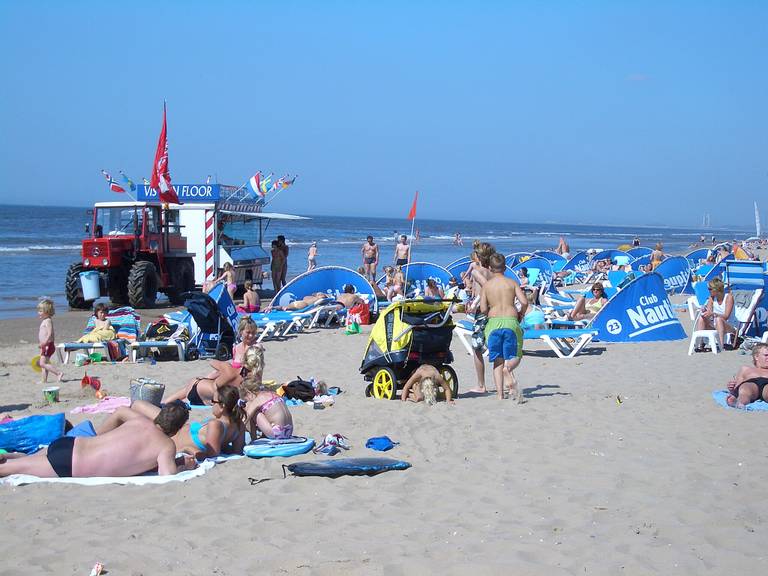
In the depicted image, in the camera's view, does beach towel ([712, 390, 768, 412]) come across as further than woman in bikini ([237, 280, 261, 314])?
No

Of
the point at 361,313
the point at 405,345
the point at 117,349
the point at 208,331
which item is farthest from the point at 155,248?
the point at 405,345

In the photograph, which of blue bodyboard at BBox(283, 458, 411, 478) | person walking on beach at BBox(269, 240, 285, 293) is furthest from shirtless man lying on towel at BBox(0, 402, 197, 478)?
person walking on beach at BBox(269, 240, 285, 293)

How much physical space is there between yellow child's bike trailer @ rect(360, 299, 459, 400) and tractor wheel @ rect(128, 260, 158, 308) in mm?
8339

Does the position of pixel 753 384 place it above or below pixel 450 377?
above

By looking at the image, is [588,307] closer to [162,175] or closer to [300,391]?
[300,391]

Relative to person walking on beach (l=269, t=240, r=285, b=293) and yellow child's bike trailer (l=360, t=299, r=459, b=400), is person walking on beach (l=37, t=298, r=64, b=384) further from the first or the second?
person walking on beach (l=269, t=240, r=285, b=293)

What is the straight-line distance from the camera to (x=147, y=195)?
55.2ft

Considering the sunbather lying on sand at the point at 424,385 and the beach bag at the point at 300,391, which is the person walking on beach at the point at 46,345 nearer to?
the beach bag at the point at 300,391

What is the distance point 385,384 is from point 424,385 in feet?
1.44

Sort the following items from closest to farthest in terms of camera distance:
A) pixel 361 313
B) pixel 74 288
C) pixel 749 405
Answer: pixel 749 405 → pixel 361 313 → pixel 74 288

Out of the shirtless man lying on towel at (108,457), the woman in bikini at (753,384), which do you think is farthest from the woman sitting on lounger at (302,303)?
the shirtless man lying on towel at (108,457)

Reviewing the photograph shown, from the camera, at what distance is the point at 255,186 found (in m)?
18.5

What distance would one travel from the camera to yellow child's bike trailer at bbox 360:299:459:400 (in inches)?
293

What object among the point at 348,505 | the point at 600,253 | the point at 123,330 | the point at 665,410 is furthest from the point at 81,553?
the point at 600,253
